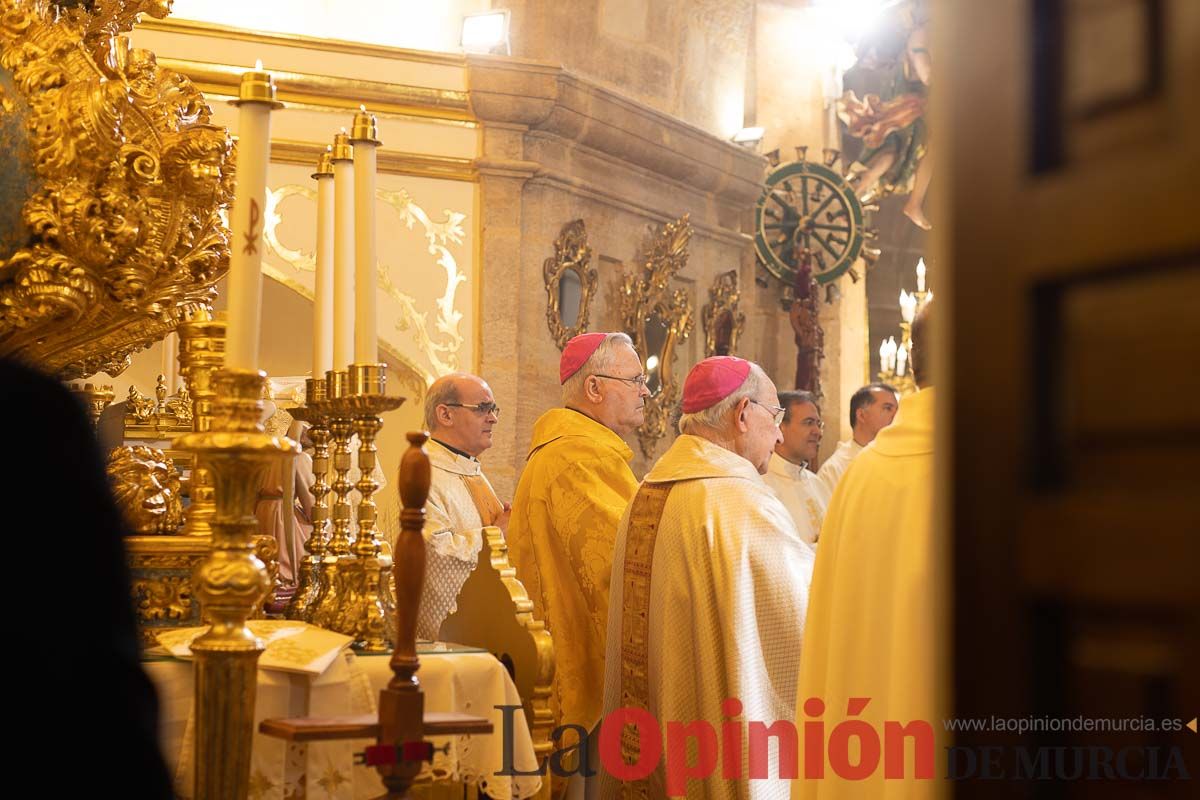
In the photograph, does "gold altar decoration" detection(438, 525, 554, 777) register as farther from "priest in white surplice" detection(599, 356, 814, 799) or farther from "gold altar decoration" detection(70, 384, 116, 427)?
"gold altar decoration" detection(70, 384, 116, 427)

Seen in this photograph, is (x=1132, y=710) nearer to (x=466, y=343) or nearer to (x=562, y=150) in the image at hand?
(x=466, y=343)

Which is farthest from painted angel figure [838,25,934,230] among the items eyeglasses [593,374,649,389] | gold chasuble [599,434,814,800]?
gold chasuble [599,434,814,800]

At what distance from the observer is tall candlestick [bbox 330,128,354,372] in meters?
3.60

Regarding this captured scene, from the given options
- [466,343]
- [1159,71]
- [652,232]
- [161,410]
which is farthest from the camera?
[652,232]

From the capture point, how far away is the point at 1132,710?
91 centimetres

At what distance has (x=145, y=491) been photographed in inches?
142

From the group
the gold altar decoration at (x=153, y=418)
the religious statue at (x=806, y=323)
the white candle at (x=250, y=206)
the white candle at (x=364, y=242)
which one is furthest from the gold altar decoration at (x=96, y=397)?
the religious statue at (x=806, y=323)

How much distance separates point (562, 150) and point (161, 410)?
20.4ft

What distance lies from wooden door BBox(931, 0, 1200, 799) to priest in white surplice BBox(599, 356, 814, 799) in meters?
3.99

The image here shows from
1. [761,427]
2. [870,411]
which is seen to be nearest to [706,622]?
[761,427]

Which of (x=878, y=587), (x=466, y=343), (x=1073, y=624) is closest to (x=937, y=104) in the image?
(x=1073, y=624)

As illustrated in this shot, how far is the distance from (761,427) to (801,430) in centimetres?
303

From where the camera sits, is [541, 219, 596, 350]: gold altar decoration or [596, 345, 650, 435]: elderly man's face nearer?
[596, 345, 650, 435]: elderly man's face

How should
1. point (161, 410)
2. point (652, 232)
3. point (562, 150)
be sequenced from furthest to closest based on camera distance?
point (652, 232)
point (562, 150)
point (161, 410)
